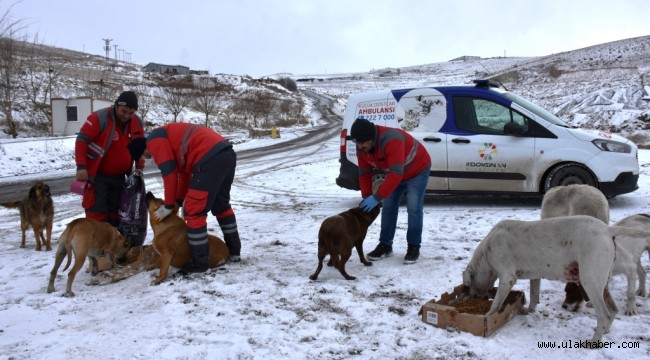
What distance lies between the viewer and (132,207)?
5812 millimetres

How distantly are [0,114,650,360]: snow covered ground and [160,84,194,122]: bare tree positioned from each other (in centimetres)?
3037

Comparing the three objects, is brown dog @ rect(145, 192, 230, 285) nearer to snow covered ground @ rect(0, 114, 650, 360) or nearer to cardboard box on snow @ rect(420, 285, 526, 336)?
snow covered ground @ rect(0, 114, 650, 360)

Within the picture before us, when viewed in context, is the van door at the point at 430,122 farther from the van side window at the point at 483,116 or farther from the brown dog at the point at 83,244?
the brown dog at the point at 83,244

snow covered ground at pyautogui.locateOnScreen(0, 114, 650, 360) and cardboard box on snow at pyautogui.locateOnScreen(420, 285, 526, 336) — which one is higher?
cardboard box on snow at pyautogui.locateOnScreen(420, 285, 526, 336)

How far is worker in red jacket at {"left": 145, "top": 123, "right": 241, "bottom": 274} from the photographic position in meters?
4.79

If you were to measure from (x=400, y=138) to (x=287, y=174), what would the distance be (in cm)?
892

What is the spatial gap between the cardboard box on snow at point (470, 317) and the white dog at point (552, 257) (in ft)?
0.37

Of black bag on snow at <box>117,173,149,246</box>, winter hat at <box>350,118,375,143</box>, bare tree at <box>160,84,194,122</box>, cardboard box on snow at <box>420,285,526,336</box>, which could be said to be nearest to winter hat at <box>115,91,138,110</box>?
black bag on snow at <box>117,173,149,246</box>

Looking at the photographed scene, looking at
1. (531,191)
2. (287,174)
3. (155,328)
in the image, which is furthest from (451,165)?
(287,174)

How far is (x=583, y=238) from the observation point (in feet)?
10.7

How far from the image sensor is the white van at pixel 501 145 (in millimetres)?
7262

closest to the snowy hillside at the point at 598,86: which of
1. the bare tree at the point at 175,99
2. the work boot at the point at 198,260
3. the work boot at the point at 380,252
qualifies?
the work boot at the point at 380,252

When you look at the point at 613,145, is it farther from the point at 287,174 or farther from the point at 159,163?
the point at 287,174

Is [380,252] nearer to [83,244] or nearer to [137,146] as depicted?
[137,146]
